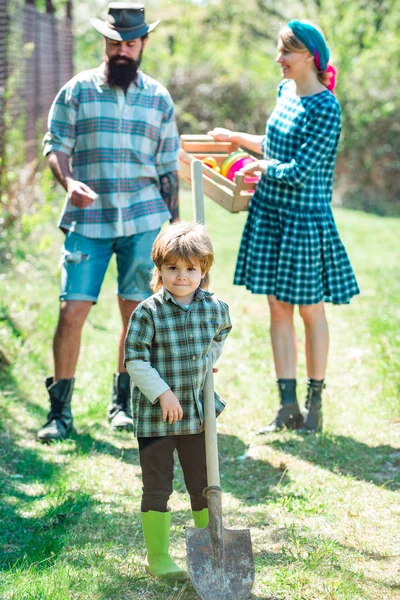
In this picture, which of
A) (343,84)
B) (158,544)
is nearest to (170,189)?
(158,544)

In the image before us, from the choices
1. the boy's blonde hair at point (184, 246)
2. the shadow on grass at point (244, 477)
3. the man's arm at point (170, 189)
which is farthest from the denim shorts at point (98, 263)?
the boy's blonde hair at point (184, 246)

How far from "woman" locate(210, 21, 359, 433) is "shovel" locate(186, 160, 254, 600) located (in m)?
1.63

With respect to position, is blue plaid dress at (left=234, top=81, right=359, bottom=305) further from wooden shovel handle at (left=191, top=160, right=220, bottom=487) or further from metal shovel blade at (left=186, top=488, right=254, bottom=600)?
metal shovel blade at (left=186, top=488, right=254, bottom=600)

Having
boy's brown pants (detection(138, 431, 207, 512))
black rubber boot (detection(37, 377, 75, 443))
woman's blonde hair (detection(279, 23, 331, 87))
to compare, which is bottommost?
black rubber boot (detection(37, 377, 75, 443))

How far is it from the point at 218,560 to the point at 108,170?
→ 2.37 m

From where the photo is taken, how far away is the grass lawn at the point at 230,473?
3139mm

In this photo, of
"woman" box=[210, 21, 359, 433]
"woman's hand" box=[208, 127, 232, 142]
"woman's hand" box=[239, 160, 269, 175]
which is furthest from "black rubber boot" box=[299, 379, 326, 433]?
"woman's hand" box=[208, 127, 232, 142]

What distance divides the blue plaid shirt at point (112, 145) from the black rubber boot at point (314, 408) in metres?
1.23

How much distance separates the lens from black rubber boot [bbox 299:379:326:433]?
15.7 ft

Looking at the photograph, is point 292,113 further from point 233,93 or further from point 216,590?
point 233,93

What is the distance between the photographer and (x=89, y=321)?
7.06 meters

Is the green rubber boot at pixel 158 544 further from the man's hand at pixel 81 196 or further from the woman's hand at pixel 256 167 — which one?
the woman's hand at pixel 256 167

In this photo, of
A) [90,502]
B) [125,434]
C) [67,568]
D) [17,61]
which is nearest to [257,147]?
[125,434]

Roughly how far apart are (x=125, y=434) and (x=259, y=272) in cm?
117
